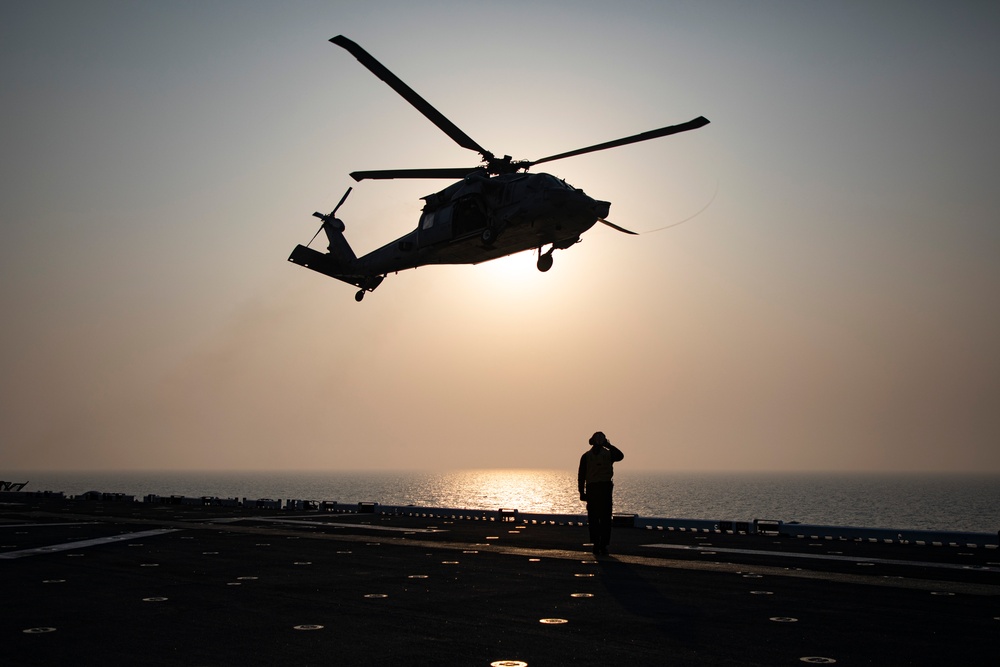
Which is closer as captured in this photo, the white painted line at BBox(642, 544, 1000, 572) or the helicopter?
the white painted line at BBox(642, 544, 1000, 572)

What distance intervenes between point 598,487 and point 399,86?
15330mm

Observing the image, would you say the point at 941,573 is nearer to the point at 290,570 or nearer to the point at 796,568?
the point at 796,568

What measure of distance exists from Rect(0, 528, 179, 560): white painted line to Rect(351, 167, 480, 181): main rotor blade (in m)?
13.3

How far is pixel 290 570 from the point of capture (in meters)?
14.1

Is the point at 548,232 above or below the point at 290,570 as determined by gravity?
above

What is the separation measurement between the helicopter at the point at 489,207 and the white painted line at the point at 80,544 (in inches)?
526

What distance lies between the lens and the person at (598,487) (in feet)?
55.6

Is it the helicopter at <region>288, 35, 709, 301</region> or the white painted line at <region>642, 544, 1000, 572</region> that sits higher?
the helicopter at <region>288, 35, 709, 301</region>

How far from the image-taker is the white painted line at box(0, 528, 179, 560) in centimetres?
1636

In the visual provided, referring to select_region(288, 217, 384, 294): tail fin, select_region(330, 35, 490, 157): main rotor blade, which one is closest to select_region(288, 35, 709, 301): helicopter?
select_region(330, 35, 490, 157): main rotor blade

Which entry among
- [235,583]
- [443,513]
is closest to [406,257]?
[443,513]

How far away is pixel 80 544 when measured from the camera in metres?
18.6

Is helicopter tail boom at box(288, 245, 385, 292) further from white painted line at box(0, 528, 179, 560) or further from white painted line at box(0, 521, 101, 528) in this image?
white painted line at box(0, 528, 179, 560)

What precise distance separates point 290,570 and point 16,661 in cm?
683
